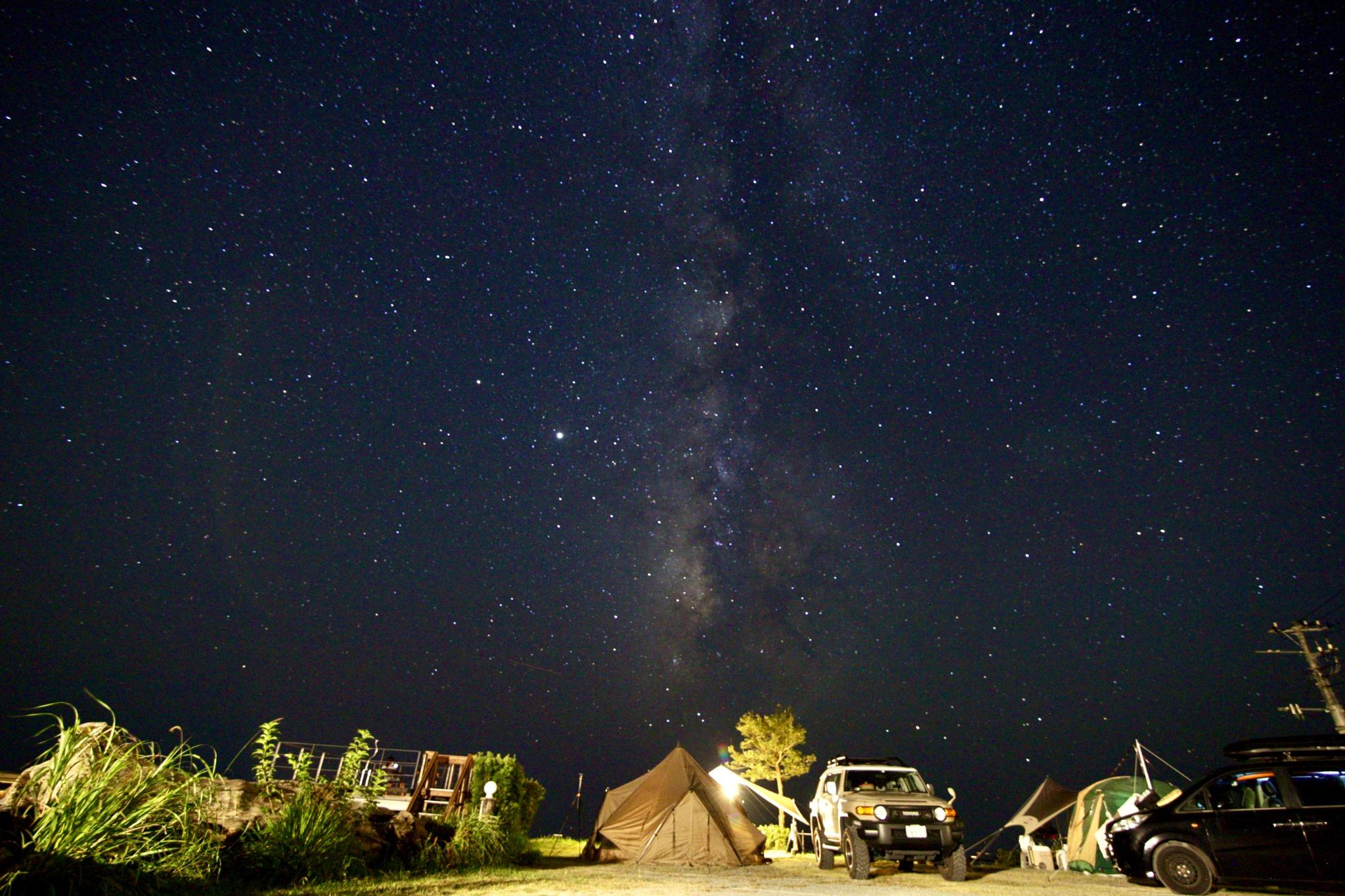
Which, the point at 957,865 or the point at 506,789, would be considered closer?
the point at 957,865

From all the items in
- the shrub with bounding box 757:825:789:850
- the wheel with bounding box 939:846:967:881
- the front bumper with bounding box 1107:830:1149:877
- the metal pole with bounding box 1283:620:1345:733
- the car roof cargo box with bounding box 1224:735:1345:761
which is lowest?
the shrub with bounding box 757:825:789:850

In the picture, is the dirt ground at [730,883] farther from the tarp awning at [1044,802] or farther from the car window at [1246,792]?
the tarp awning at [1044,802]

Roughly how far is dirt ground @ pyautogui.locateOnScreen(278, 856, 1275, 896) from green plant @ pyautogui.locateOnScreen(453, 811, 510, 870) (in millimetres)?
547

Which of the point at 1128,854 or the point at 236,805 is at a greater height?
the point at 236,805

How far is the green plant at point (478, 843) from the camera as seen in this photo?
11.9 meters

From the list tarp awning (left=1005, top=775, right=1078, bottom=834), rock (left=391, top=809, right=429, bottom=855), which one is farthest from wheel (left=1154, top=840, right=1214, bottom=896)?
tarp awning (left=1005, top=775, right=1078, bottom=834)

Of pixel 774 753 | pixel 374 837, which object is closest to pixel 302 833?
pixel 374 837

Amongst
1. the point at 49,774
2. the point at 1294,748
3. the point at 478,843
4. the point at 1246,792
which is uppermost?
the point at 1294,748

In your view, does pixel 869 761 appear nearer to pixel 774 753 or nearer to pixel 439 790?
pixel 439 790

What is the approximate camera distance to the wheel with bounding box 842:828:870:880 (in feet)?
37.0

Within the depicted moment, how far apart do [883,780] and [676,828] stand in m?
6.49

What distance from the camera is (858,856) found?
11289mm

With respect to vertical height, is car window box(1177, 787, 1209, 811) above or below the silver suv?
above

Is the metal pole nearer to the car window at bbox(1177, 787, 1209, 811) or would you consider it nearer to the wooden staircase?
the car window at bbox(1177, 787, 1209, 811)
